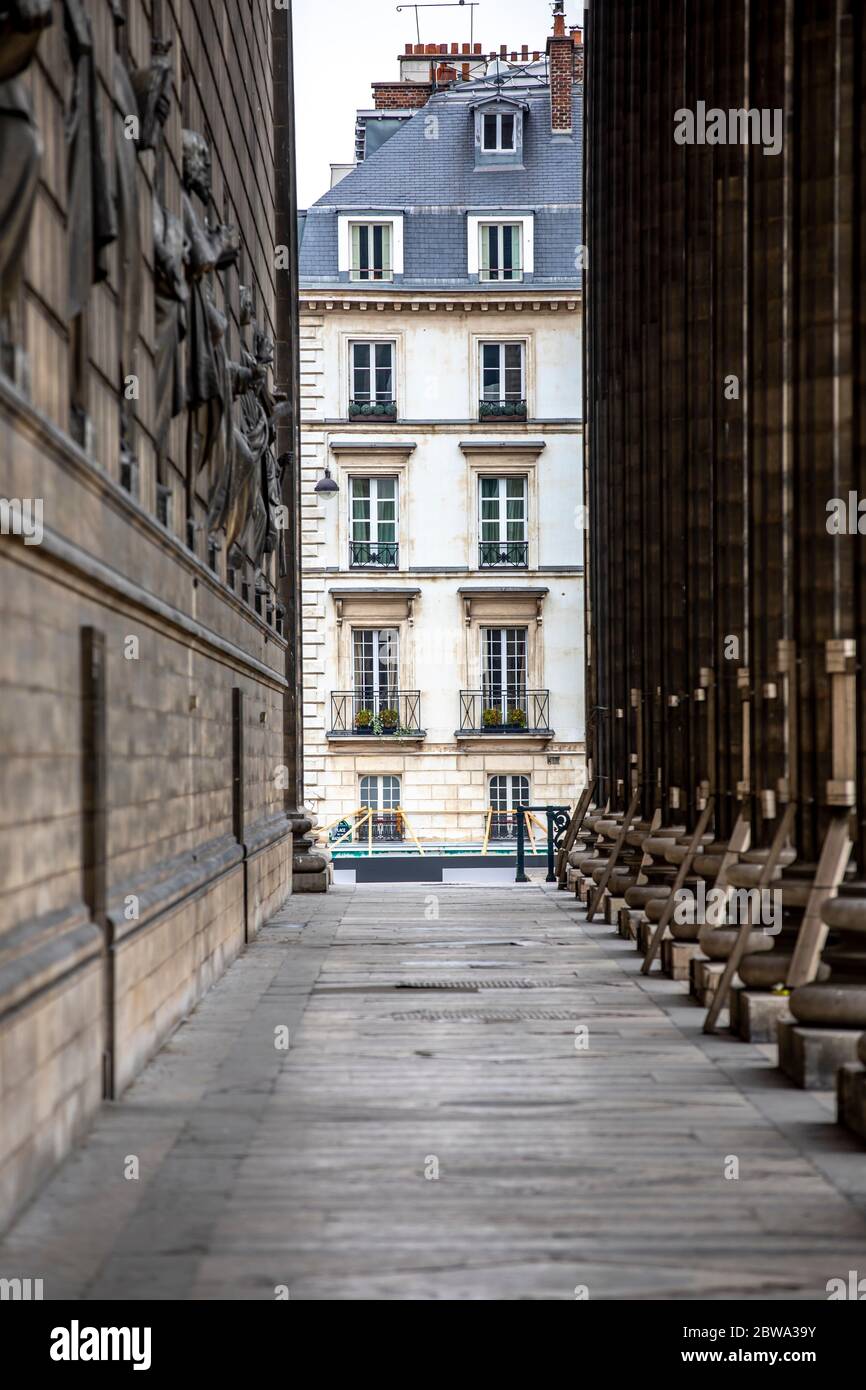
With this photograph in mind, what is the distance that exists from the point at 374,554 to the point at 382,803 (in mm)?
5310

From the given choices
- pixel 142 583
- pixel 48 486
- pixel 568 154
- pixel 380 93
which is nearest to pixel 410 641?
pixel 568 154

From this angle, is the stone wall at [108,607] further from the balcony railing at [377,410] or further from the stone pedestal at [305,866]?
the balcony railing at [377,410]

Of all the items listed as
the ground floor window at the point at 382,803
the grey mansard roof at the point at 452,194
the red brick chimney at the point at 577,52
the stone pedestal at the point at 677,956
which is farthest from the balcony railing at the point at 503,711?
the stone pedestal at the point at 677,956

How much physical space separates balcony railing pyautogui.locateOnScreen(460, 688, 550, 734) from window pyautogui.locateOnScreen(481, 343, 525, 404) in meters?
6.32

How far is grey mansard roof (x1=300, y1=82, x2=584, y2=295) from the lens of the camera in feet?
145

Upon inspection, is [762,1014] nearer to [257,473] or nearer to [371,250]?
[257,473]

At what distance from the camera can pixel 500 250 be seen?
4484 centimetres

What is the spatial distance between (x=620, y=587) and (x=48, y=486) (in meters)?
17.7

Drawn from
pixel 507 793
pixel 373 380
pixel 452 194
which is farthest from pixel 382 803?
pixel 452 194

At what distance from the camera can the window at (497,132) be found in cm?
4669

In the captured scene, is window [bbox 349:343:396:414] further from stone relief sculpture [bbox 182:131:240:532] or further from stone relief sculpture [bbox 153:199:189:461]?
stone relief sculpture [bbox 153:199:189:461]

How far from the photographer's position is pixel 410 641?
142ft

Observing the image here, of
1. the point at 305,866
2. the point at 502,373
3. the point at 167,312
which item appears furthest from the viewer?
the point at 502,373

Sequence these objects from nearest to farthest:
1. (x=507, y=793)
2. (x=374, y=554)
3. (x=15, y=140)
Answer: (x=15, y=140) → (x=374, y=554) → (x=507, y=793)
